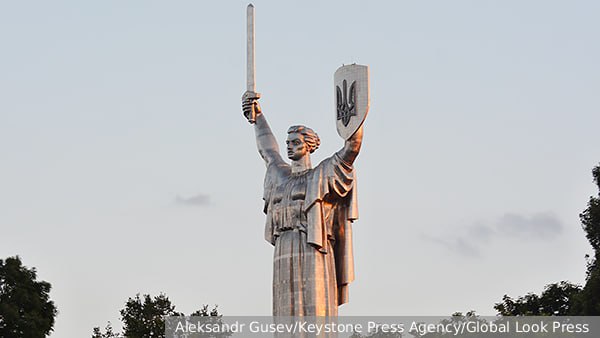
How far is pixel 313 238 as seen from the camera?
2056 cm

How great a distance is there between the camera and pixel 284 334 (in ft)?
67.1

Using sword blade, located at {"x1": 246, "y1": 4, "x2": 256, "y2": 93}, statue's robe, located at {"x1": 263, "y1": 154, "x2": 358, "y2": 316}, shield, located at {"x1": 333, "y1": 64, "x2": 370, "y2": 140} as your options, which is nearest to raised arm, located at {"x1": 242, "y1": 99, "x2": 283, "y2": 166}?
sword blade, located at {"x1": 246, "y1": 4, "x2": 256, "y2": 93}

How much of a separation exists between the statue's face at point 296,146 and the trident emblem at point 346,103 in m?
1.00

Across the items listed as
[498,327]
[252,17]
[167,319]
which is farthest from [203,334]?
[252,17]

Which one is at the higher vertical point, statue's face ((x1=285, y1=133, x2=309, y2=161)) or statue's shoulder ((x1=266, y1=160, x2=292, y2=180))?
statue's face ((x1=285, y1=133, x2=309, y2=161))

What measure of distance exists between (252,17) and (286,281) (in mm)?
5138

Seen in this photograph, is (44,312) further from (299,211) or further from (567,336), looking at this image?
(299,211)

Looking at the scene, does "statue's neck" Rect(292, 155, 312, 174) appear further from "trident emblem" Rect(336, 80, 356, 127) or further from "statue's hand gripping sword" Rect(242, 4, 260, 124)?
"statue's hand gripping sword" Rect(242, 4, 260, 124)

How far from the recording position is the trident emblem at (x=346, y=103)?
67.4 ft

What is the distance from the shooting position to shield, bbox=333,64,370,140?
67.1 ft

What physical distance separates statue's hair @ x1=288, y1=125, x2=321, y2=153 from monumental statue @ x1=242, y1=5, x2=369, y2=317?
2 cm

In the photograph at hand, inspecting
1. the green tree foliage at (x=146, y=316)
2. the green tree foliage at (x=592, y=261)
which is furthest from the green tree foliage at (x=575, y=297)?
the green tree foliage at (x=146, y=316)

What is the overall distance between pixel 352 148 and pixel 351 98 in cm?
84

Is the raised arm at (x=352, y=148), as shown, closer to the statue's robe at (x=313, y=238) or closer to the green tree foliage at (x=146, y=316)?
the statue's robe at (x=313, y=238)
